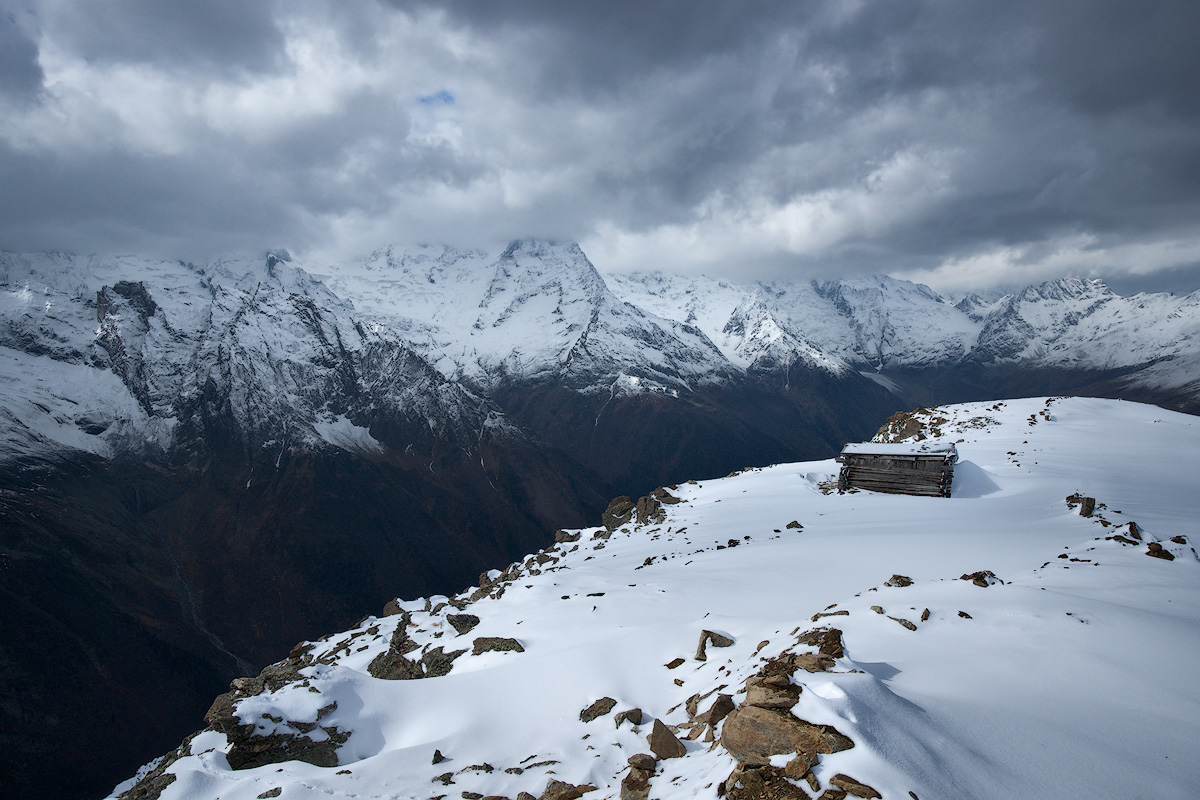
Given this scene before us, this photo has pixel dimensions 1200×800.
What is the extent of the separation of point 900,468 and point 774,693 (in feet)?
89.3

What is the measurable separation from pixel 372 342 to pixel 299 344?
2351 cm

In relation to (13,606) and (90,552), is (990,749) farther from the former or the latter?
(90,552)

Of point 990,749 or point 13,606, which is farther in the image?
point 13,606

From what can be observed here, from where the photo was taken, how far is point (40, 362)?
443 feet

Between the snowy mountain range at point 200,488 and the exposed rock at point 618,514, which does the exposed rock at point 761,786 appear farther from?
the snowy mountain range at point 200,488

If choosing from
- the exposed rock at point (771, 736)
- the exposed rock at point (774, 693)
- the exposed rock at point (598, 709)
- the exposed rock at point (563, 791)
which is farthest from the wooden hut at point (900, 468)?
the exposed rock at point (771, 736)

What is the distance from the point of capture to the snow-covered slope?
657 cm

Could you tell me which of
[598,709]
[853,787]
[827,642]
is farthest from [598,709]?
[853,787]

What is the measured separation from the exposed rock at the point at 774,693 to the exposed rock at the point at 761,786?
0.89 m

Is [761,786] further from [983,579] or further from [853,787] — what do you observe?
[983,579]

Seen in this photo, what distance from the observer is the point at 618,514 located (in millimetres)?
36344

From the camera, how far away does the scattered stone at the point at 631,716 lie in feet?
35.3

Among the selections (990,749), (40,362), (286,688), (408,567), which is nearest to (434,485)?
(408,567)

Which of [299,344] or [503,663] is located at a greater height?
[299,344]
